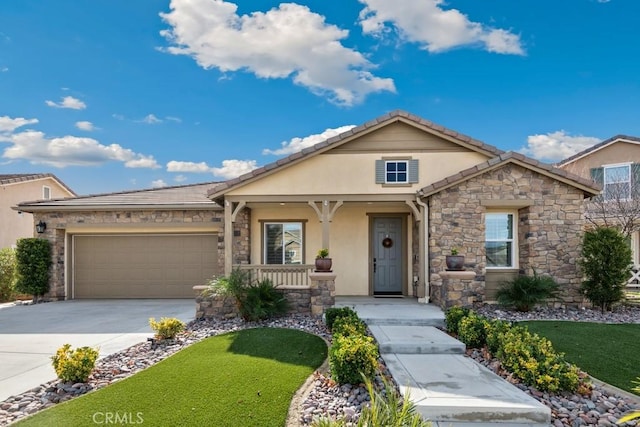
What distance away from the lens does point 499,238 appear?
9812 millimetres

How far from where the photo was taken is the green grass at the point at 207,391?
12.5ft

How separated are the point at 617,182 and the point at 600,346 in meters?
14.2

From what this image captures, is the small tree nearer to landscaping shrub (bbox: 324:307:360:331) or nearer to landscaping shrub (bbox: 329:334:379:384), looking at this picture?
landscaping shrub (bbox: 324:307:360:331)

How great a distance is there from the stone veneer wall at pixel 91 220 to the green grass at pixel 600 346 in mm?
9357

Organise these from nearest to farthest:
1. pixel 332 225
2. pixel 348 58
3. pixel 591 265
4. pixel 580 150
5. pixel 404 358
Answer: pixel 404 358
pixel 591 265
pixel 332 225
pixel 348 58
pixel 580 150

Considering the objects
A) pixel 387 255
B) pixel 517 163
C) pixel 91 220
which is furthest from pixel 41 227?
pixel 517 163

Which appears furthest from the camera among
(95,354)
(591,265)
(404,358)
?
(591,265)

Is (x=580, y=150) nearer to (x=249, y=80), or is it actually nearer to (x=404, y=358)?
(x=249, y=80)

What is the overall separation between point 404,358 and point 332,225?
6.22 m

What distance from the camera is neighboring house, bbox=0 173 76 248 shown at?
1752 cm

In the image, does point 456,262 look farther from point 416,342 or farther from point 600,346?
point 416,342

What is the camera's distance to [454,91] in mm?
13336

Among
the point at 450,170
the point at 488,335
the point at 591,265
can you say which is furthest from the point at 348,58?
the point at 488,335

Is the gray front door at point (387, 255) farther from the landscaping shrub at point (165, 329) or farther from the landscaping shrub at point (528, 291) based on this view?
the landscaping shrub at point (165, 329)
